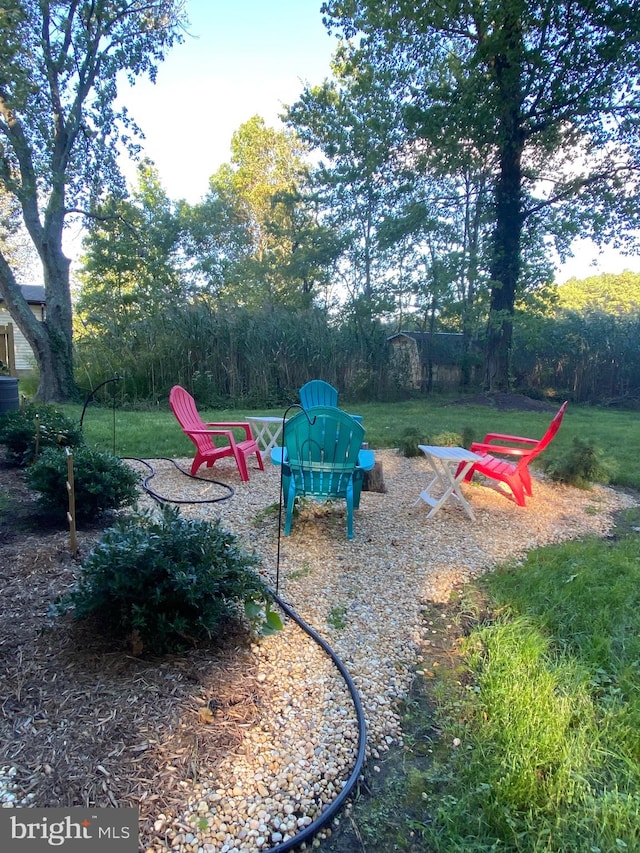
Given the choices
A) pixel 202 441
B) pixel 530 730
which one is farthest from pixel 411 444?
pixel 530 730

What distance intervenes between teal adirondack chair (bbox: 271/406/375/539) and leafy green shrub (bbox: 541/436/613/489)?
279cm

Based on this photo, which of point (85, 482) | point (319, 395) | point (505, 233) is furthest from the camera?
point (505, 233)

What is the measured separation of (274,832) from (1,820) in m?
0.69

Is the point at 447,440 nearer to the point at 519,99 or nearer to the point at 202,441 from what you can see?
the point at 202,441

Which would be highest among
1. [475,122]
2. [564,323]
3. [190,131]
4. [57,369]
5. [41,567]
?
[190,131]

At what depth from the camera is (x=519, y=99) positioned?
408 inches

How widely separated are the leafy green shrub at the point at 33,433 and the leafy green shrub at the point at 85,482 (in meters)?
0.95

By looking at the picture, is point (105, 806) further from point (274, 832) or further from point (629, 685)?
point (629, 685)

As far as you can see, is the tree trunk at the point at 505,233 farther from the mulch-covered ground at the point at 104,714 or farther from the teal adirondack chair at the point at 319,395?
the mulch-covered ground at the point at 104,714

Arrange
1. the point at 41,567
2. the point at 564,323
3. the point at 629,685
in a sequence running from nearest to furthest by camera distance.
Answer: the point at 629,685 → the point at 41,567 → the point at 564,323

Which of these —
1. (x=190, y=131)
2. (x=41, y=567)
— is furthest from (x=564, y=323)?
(x=41, y=567)

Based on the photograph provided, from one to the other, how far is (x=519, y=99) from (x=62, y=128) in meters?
10.5

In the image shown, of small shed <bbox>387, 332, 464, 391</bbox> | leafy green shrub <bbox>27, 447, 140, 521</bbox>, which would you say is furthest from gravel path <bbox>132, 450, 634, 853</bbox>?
small shed <bbox>387, 332, 464, 391</bbox>

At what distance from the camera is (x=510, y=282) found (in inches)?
470
